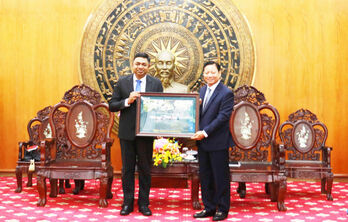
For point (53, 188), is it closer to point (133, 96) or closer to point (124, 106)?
point (124, 106)

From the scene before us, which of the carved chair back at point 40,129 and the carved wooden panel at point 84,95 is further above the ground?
the carved wooden panel at point 84,95

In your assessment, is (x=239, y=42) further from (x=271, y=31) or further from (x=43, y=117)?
(x=43, y=117)

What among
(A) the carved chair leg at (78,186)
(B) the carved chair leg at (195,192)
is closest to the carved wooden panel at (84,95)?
(A) the carved chair leg at (78,186)

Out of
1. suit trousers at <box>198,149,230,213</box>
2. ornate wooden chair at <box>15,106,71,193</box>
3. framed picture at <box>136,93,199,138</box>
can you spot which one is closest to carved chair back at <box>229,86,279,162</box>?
suit trousers at <box>198,149,230,213</box>

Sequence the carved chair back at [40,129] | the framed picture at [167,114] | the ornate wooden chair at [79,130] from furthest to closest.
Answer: the carved chair back at [40,129] < the ornate wooden chair at [79,130] < the framed picture at [167,114]

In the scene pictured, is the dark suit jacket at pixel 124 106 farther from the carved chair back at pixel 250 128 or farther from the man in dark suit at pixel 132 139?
the carved chair back at pixel 250 128

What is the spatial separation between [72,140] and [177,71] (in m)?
1.57

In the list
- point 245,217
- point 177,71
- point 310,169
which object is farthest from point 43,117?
point 310,169

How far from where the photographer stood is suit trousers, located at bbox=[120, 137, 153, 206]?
3672 millimetres

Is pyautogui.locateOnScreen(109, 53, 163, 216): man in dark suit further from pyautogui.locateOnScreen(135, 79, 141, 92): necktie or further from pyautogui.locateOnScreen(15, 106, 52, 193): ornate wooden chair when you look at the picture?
pyautogui.locateOnScreen(15, 106, 52, 193): ornate wooden chair

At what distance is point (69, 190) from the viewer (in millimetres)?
4797

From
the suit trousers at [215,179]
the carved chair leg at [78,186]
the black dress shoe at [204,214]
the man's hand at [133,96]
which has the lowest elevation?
the black dress shoe at [204,214]

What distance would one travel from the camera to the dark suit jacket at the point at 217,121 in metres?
3.50

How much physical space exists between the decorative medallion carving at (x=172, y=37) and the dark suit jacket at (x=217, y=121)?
1.78 meters
